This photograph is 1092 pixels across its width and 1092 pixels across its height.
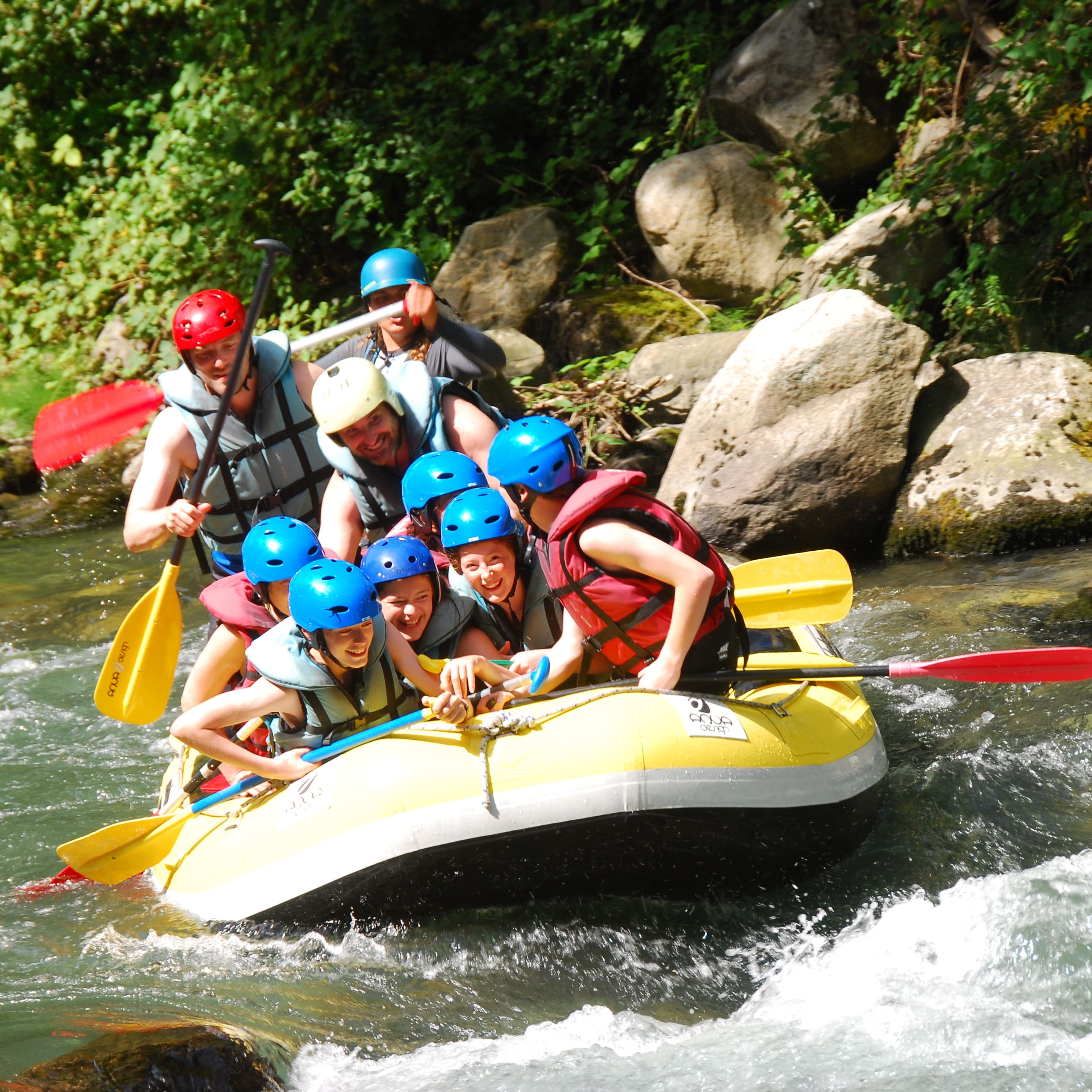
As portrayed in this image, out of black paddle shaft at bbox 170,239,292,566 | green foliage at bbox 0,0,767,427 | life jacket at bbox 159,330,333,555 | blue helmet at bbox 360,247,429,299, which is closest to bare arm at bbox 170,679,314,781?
black paddle shaft at bbox 170,239,292,566

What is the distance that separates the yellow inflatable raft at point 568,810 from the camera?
3.02 m

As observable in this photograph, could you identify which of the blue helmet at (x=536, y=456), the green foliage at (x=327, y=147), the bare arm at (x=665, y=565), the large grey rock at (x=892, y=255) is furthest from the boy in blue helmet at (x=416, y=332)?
the green foliage at (x=327, y=147)

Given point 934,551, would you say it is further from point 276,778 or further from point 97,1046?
point 97,1046

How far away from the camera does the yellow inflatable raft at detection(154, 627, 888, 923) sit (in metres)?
3.02

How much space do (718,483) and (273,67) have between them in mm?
5813

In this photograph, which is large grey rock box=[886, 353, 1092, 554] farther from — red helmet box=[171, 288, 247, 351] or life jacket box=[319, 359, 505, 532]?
red helmet box=[171, 288, 247, 351]

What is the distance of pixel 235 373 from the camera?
12.3 feet

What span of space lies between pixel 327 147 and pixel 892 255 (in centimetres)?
477

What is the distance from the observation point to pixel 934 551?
6.00 meters

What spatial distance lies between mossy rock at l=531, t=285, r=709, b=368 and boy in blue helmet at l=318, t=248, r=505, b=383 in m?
3.76

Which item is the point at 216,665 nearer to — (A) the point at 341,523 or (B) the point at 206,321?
(A) the point at 341,523

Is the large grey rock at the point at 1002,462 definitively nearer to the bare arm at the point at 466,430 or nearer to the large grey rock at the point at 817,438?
the large grey rock at the point at 817,438

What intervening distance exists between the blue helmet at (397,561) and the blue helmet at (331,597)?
0.24 m

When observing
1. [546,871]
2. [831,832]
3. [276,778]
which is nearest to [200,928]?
[276,778]
